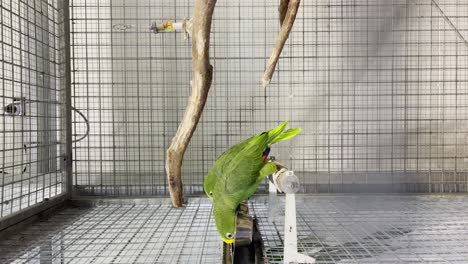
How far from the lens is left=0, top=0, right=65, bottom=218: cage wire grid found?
1.75 m

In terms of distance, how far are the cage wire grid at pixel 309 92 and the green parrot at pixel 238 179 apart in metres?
1.03

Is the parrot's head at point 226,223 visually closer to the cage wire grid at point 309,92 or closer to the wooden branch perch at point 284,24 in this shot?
the wooden branch perch at point 284,24

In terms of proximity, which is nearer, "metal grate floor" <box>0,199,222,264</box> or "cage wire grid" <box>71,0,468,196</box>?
"metal grate floor" <box>0,199,222,264</box>

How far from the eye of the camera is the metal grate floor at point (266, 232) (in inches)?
58.9

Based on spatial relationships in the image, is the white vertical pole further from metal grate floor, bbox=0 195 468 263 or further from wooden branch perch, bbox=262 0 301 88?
wooden branch perch, bbox=262 0 301 88

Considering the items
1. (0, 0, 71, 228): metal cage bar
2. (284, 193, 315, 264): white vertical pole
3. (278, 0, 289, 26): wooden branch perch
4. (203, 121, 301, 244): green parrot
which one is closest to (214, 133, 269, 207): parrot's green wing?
(203, 121, 301, 244): green parrot

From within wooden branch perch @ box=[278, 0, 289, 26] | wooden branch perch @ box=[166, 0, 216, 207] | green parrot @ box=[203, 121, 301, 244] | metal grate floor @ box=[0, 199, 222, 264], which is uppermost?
wooden branch perch @ box=[278, 0, 289, 26]

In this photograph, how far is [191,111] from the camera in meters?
1.00

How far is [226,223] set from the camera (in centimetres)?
123

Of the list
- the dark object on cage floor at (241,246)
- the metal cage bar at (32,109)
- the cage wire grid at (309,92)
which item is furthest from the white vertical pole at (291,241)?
the metal cage bar at (32,109)

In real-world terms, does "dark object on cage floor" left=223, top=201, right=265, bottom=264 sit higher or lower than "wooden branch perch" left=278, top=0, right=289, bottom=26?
lower

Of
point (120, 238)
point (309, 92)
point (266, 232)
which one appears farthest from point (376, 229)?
point (120, 238)

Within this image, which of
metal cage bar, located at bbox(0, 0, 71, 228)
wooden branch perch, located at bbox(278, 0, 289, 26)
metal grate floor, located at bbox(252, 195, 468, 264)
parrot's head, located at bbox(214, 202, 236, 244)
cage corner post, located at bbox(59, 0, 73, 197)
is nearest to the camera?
parrot's head, located at bbox(214, 202, 236, 244)

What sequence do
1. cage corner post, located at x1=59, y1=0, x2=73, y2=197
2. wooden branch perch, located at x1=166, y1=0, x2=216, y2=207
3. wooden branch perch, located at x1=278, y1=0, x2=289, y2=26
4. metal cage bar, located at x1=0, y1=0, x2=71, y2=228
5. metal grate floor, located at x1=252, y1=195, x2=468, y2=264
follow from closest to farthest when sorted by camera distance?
wooden branch perch, located at x1=166, y1=0, x2=216, y2=207 < wooden branch perch, located at x1=278, y1=0, x2=289, y2=26 < metal grate floor, located at x1=252, y1=195, x2=468, y2=264 < metal cage bar, located at x1=0, y1=0, x2=71, y2=228 < cage corner post, located at x1=59, y1=0, x2=73, y2=197
